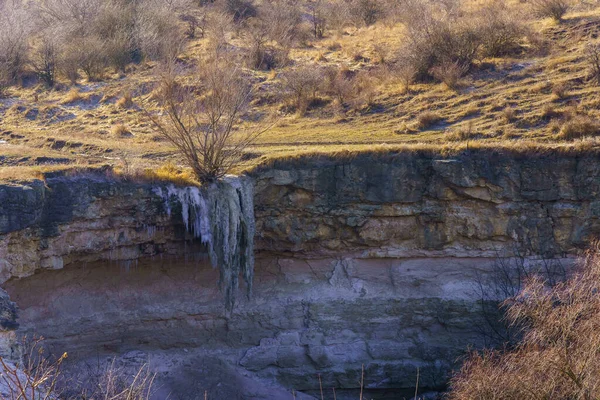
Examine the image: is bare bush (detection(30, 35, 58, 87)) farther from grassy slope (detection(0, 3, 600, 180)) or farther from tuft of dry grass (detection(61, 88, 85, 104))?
tuft of dry grass (detection(61, 88, 85, 104))

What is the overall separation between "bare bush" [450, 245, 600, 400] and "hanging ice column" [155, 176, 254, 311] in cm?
578

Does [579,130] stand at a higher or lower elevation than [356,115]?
lower

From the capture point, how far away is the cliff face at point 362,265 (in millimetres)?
16016

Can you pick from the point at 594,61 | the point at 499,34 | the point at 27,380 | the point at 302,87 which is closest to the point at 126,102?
the point at 302,87

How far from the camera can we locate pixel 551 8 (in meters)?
26.3

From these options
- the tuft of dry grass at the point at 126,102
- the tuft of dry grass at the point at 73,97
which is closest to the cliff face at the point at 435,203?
the tuft of dry grass at the point at 126,102

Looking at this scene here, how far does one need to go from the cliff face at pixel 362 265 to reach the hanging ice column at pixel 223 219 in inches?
20.2

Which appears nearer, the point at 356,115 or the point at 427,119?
the point at 427,119

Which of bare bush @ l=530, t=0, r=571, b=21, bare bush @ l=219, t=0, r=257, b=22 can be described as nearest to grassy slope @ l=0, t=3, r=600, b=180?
bare bush @ l=530, t=0, r=571, b=21

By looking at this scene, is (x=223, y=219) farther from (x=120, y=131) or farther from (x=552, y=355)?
(x=552, y=355)

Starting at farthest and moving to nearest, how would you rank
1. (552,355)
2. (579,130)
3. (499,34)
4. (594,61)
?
(499,34), (594,61), (579,130), (552,355)

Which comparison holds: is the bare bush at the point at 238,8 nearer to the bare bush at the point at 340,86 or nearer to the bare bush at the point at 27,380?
the bare bush at the point at 340,86

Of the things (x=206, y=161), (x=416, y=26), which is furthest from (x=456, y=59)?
(x=206, y=161)

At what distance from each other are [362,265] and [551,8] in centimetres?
1535
